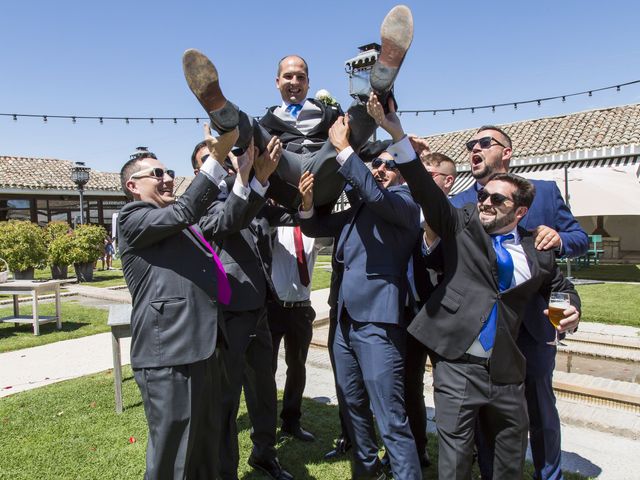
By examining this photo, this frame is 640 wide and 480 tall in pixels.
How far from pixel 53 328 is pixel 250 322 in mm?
6717

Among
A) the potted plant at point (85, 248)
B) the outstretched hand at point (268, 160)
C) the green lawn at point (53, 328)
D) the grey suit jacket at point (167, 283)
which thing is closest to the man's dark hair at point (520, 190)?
the outstretched hand at point (268, 160)

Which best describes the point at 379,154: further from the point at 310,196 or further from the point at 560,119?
the point at 560,119

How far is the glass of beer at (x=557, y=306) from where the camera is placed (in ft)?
8.38

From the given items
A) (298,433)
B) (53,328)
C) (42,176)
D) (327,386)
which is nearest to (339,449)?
(298,433)

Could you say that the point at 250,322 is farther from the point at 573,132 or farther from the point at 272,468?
the point at 573,132

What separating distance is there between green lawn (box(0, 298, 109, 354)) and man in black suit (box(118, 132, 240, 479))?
591cm

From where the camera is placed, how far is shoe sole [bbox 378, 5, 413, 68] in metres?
2.13

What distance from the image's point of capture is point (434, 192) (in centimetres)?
241

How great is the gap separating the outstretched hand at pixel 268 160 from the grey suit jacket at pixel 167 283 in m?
0.38

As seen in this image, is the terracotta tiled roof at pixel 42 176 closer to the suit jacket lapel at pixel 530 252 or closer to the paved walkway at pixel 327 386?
the paved walkway at pixel 327 386

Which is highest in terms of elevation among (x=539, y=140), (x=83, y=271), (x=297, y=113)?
(x=539, y=140)

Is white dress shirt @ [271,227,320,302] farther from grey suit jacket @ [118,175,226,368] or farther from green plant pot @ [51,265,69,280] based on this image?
green plant pot @ [51,265,69,280]

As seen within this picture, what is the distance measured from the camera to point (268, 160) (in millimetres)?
2848

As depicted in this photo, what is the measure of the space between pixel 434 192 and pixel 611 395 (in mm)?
3222
